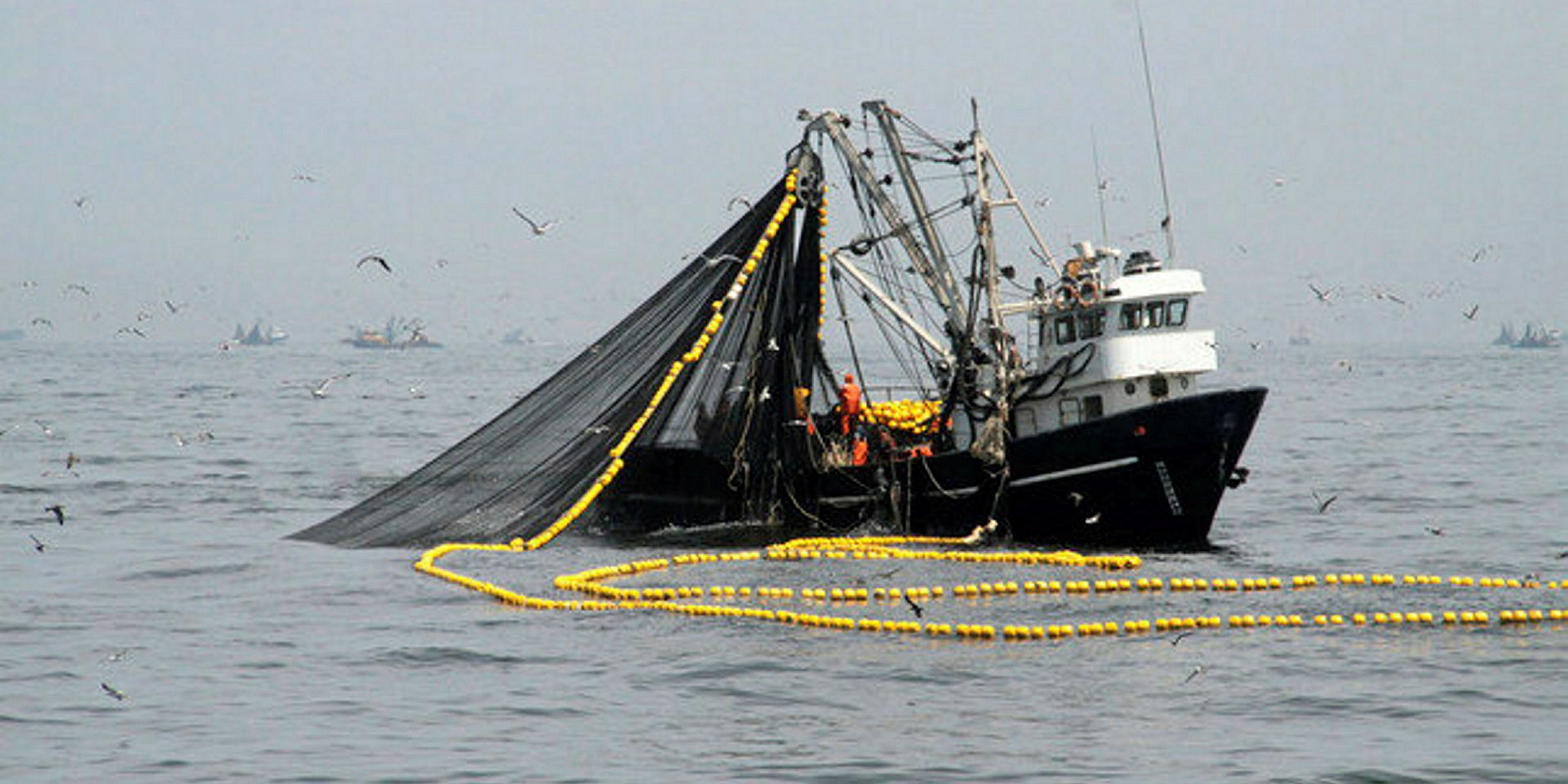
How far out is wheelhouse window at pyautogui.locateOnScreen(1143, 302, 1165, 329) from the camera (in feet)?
84.1

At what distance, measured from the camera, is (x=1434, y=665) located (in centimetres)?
1789

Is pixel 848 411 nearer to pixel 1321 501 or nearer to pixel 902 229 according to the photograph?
pixel 902 229

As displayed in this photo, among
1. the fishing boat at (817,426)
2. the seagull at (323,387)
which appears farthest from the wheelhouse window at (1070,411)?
the seagull at (323,387)

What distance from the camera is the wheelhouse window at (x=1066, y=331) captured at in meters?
26.2

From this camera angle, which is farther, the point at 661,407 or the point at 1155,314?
the point at 1155,314

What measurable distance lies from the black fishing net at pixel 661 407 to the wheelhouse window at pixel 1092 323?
3670 millimetres

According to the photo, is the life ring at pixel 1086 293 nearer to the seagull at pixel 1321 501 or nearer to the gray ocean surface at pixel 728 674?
the gray ocean surface at pixel 728 674

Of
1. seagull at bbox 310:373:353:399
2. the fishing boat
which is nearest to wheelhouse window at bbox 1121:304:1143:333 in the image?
the fishing boat

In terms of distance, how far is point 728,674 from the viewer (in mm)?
17656

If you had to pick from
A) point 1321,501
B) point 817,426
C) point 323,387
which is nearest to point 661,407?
point 817,426

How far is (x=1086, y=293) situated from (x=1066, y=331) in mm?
734

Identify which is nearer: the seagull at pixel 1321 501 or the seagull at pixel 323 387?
the seagull at pixel 1321 501

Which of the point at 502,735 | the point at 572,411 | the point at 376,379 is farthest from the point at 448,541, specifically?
the point at 376,379

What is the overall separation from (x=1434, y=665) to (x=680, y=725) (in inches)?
288
